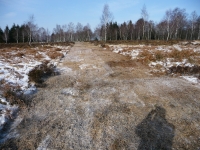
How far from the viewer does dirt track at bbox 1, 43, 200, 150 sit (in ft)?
12.8

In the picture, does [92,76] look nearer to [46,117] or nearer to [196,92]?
[46,117]

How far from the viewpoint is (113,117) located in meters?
5.04

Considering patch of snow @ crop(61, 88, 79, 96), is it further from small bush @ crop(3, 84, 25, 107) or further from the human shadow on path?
the human shadow on path

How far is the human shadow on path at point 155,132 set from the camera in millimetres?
3807

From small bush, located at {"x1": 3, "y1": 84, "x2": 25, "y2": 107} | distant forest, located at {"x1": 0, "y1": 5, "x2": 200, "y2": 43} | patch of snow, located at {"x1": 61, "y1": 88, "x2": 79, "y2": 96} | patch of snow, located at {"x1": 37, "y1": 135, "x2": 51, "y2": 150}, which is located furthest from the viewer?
distant forest, located at {"x1": 0, "y1": 5, "x2": 200, "y2": 43}

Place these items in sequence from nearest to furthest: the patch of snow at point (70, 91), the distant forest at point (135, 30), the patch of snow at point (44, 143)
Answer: the patch of snow at point (44, 143) → the patch of snow at point (70, 91) → the distant forest at point (135, 30)

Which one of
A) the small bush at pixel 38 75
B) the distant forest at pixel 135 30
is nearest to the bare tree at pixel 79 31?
the distant forest at pixel 135 30

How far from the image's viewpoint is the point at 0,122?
179 inches

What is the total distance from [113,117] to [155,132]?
4.48ft

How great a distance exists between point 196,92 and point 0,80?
30.5ft

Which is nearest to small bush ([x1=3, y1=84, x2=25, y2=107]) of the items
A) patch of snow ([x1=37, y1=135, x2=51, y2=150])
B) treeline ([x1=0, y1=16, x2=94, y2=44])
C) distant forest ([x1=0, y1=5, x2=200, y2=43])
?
patch of snow ([x1=37, y1=135, x2=51, y2=150])

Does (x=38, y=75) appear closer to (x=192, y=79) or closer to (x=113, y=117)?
(x=113, y=117)

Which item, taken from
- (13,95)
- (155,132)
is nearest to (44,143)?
(155,132)

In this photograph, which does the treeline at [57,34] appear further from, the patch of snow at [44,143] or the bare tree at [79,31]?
the patch of snow at [44,143]
